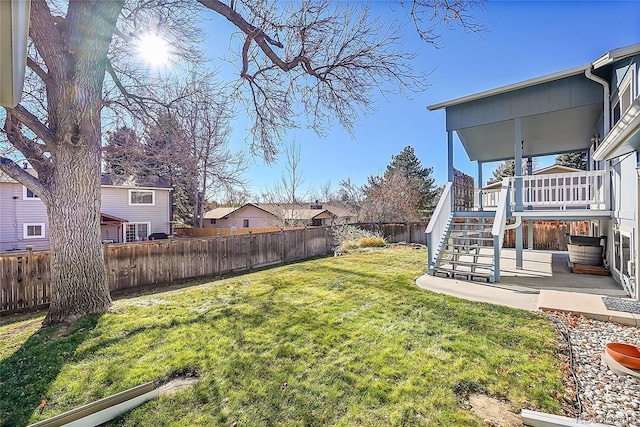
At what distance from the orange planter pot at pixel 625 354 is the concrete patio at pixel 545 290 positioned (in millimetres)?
1286

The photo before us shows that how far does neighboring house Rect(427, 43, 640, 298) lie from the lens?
5.14 meters

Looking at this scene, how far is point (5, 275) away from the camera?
5875 millimetres

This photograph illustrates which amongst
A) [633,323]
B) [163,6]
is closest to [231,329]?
[633,323]

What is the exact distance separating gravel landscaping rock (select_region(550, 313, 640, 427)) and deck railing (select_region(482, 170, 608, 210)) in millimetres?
4069

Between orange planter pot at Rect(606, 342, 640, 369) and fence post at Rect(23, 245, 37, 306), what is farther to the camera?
fence post at Rect(23, 245, 37, 306)

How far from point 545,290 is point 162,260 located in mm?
9360

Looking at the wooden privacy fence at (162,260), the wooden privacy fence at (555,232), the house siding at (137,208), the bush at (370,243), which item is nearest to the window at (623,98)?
the wooden privacy fence at (555,232)

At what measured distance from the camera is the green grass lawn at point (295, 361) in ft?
8.31

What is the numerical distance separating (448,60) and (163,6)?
20.1 feet

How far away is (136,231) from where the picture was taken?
1764cm

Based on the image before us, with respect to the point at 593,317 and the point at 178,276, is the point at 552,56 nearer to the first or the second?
the point at 593,317

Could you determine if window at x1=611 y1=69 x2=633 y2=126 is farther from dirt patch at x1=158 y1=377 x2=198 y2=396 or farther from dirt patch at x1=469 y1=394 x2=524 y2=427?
dirt patch at x1=158 y1=377 x2=198 y2=396

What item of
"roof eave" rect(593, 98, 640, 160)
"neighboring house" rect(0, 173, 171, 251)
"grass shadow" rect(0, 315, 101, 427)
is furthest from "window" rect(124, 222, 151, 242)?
"roof eave" rect(593, 98, 640, 160)

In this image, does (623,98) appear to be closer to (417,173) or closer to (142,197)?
(142,197)
